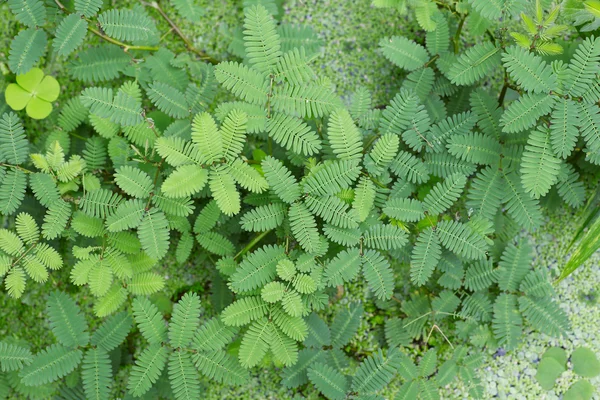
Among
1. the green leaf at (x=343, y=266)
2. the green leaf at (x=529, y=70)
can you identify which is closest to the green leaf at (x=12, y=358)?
the green leaf at (x=343, y=266)

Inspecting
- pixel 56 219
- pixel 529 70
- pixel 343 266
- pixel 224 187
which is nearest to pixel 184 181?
pixel 224 187

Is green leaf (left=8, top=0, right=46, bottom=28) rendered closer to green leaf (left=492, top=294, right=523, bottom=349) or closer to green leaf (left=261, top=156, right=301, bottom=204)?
green leaf (left=261, top=156, right=301, bottom=204)

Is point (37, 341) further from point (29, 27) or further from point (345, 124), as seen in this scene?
point (345, 124)

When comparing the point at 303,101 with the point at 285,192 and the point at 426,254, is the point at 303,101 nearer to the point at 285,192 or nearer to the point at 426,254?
the point at 285,192

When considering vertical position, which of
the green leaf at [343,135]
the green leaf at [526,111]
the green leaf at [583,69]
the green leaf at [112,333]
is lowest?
the green leaf at [112,333]

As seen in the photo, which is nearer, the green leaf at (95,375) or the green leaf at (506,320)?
the green leaf at (95,375)

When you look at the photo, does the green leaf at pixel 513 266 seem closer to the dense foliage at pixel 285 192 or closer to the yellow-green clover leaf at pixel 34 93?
the dense foliage at pixel 285 192

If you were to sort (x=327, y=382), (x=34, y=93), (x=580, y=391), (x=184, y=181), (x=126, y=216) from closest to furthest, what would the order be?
1. (x=184, y=181)
2. (x=126, y=216)
3. (x=327, y=382)
4. (x=34, y=93)
5. (x=580, y=391)

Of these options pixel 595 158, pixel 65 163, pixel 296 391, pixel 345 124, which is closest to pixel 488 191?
pixel 595 158
